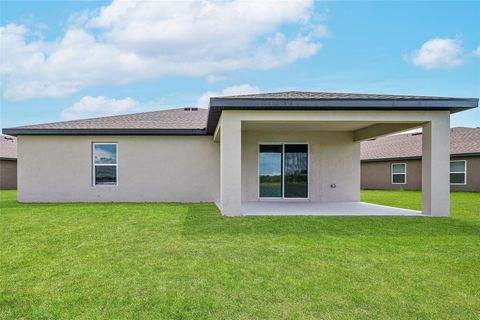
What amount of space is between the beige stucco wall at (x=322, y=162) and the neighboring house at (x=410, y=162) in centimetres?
1040

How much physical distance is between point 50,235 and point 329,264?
508cm

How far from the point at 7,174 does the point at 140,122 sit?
15.7 metres

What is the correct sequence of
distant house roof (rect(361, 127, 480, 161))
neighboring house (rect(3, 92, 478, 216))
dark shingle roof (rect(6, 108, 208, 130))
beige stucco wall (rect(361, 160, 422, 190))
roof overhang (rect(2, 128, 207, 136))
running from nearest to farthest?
roof overhang (rect(2, 128, 207, 136)) < neighboring house (rect(3, 92, 478, 216)) < dark shingle roof (rect(6, 108, 208, 130)) < distant house roof (rect(361, 127, 480, 161)) < beige stucco wall (rect(361, 160, 422, 190))

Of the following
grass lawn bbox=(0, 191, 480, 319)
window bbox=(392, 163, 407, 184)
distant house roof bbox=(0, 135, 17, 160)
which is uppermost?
distant house roof bbox=(0, 135, 17, 160)

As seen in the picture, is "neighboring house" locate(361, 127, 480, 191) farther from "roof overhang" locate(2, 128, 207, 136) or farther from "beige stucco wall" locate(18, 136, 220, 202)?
"roof overhang" locate(2, 128, 207, 136)

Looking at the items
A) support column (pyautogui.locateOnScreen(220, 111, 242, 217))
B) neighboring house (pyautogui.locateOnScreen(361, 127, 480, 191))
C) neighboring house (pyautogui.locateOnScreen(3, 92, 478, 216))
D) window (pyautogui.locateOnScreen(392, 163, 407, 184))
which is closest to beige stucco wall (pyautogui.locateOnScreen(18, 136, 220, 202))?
neighboring house (pyautogui.locateOnScreen(3, 92, 478, 216))

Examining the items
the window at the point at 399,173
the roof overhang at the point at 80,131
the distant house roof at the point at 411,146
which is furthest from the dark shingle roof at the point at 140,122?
the window at the point at 399,173

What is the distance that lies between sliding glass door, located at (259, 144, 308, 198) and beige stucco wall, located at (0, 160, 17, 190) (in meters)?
19.4

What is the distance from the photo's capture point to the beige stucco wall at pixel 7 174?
76.3ft

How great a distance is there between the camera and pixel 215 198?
1284 cm

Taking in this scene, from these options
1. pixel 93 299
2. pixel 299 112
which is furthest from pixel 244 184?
pixel 93 299

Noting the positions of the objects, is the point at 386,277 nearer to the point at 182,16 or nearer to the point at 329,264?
the point at 329,264

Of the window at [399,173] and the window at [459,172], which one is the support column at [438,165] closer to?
the window at [459,172]

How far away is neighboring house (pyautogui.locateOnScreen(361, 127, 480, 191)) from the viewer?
1978 centimetres
